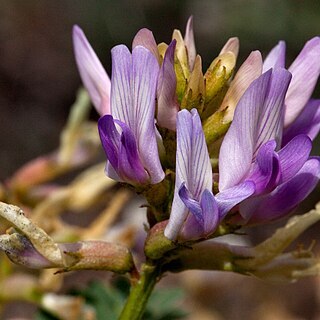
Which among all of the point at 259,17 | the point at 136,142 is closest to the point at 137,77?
the point at 136,142

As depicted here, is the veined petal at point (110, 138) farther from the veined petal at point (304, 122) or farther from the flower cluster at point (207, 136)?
the veined petal at point (304, 122)

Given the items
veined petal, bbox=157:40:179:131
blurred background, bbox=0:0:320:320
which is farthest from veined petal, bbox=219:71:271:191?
blurred background, bbox=0:0:320:320

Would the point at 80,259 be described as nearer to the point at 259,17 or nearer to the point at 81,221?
the point at 81,221

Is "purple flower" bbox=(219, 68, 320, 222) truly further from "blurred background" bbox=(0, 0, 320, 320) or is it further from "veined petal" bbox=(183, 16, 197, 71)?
"blurred background" bbox=(0, 0, 320, 320)

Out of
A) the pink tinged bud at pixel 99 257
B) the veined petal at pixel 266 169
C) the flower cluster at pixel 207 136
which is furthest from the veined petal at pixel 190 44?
the pink tinged bud at pixel 99 257

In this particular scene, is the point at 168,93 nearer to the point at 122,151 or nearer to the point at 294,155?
the point at 122,151

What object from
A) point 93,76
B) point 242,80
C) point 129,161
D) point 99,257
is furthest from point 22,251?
point 242,80
